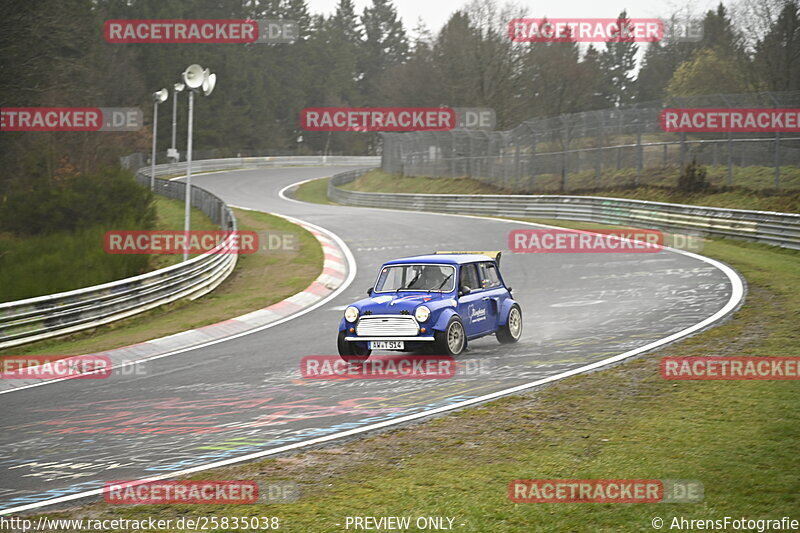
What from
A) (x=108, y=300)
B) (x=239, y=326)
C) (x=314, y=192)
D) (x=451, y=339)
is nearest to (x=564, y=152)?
(x=239, y=326)

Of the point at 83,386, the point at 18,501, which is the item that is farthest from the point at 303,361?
the point at 18,501

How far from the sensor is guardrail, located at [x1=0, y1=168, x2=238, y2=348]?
17125 millimetres

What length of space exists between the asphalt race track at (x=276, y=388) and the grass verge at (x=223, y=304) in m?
2.02

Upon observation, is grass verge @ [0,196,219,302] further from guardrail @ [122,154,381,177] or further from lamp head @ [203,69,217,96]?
guardrail @ [122,154,381,177]

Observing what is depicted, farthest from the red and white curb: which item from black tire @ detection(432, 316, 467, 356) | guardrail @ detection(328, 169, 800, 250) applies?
guardrail @ detection(328, 169, 800, 250)

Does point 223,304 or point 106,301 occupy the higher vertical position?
point 106,301

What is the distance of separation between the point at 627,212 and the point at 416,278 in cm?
1953

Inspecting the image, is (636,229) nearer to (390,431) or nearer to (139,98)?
(390,431)

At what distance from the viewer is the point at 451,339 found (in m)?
12.6

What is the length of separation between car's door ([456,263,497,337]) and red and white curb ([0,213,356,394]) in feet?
17.7

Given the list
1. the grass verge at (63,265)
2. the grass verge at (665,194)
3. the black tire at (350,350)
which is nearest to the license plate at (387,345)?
the black tire at (350,350)

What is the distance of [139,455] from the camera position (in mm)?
8641

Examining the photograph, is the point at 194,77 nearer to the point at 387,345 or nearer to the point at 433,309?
the point at 387,345

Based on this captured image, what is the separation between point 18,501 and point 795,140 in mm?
26345
